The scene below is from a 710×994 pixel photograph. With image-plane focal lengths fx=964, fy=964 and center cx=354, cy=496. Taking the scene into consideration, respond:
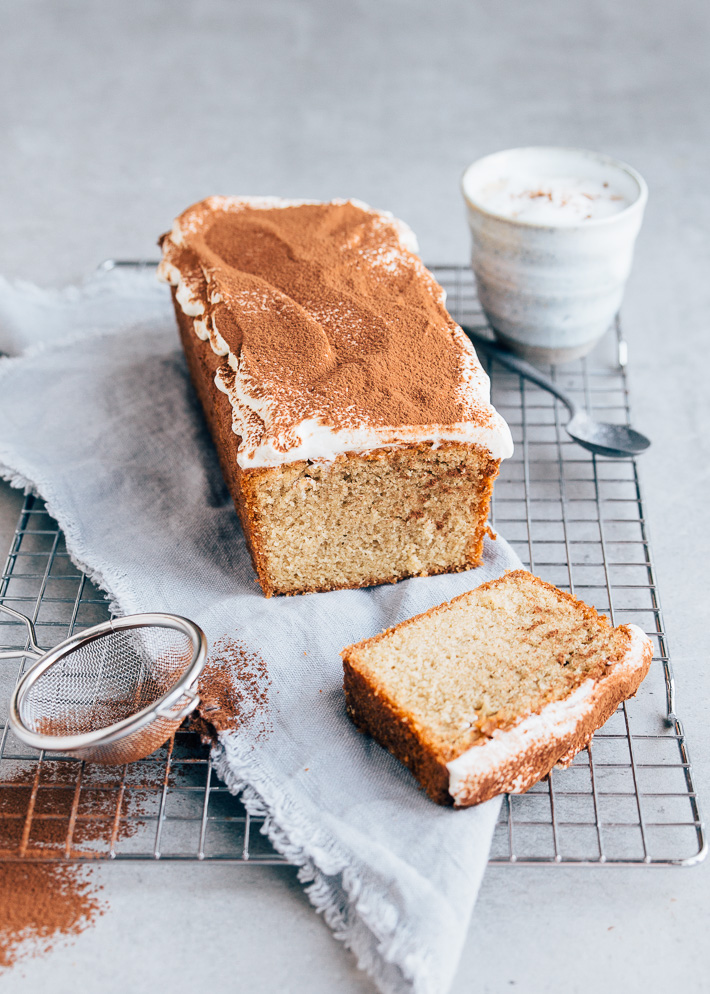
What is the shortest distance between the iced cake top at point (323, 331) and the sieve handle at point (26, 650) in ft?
2.87

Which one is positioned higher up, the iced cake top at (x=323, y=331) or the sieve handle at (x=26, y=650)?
the iced cake top at (x=323, y=331)

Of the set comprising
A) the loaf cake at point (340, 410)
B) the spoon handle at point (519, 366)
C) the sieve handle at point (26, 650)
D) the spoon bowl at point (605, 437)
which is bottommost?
the spoon bowl at point (605, 437)

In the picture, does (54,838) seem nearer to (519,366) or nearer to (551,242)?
(519,366)

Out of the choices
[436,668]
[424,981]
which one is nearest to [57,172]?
[436,668]

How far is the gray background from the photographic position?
2553 millimetres

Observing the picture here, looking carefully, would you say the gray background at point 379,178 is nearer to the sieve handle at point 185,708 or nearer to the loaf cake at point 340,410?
the sieve handle at point 185,708

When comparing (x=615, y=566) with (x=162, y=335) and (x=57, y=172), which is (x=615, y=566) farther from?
(x=57, y=172)

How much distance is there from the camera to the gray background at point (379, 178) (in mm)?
2553

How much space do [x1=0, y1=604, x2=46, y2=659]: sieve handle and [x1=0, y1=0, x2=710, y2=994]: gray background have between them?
28.2 inches

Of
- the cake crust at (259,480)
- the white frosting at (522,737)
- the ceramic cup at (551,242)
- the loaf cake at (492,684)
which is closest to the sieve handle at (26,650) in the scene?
→ the cake crust at (259,480)

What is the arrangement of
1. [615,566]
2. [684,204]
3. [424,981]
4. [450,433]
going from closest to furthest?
[424,981], [450,433], [615,566], [684,204]

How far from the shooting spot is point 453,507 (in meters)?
3.38

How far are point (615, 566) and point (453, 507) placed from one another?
763mm

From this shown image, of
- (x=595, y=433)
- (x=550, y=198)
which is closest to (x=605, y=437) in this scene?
(x=595, y=433)
